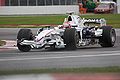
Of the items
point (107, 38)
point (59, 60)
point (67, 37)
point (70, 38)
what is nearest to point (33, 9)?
point (107, 38)

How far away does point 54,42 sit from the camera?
1798cm

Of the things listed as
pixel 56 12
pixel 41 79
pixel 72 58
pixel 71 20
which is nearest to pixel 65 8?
pixel 56 12

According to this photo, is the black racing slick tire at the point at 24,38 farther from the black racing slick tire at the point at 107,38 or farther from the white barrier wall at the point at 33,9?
the white barrier wall at the point at 33,9

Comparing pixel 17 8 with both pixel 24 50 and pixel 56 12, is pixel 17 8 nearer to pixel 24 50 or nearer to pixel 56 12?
pixel 56 12

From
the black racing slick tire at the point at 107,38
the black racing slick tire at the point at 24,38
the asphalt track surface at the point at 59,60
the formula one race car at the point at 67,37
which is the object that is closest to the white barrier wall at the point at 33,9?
the black racing slick tire at the point at 107,38

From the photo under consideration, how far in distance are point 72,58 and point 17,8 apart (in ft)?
159

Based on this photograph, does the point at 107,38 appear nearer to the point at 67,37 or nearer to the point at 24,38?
the point at 67,37

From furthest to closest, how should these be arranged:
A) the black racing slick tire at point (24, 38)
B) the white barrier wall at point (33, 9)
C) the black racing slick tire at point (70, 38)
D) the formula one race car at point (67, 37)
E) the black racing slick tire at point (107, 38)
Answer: the white barrier wall at point (33, 9), the black racing slick tire at point (107, 38), the black racing slick tire at point (24, 38), the formula one race car at point (67, 37), the black racing slick tire at point (70, 38)

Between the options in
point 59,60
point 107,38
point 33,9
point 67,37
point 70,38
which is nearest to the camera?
point 59,60

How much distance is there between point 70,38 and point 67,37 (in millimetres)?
180

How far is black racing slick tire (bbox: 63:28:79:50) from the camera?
17.8 metres

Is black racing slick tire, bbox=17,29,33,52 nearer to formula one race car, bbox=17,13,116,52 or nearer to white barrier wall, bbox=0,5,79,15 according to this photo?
formula one race car, bbox=17,13,116,52

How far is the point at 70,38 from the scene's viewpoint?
58.2ft

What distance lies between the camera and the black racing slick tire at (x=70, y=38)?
1777cm
